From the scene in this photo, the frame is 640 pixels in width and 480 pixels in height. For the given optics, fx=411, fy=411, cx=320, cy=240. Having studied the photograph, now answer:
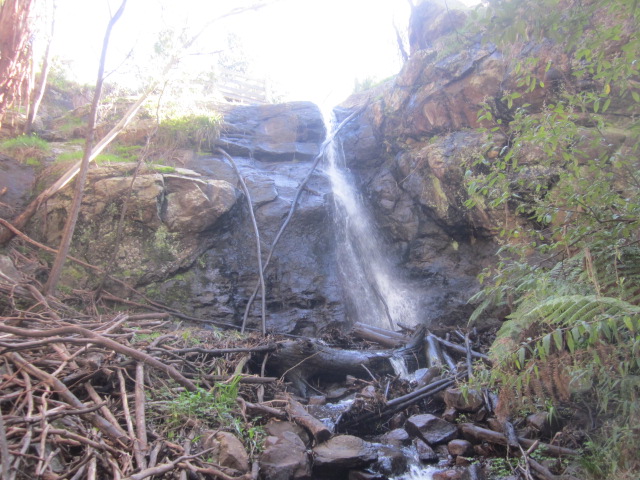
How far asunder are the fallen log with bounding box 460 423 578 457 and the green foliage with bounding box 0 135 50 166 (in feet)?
31.2

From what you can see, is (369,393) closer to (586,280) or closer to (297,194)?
(586,280)

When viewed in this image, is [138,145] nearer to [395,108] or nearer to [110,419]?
[395,108]

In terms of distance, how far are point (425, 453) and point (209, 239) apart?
21.7ft

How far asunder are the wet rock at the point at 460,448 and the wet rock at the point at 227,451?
2.12 metres

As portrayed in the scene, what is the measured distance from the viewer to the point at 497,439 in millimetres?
3975

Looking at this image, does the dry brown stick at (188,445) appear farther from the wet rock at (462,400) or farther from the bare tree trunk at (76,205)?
the bare tree trunk at (76,205)

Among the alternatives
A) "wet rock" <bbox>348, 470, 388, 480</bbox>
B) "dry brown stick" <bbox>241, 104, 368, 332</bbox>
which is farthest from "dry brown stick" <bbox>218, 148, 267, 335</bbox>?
"wet rock" <bbox>348, 470, 388, 480</bbox>

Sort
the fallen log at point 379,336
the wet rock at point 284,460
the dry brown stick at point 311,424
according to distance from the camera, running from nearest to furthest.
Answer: the wet rock at point 284,460, the dry brown stick at point 311,424, the fallen log at point 379,336

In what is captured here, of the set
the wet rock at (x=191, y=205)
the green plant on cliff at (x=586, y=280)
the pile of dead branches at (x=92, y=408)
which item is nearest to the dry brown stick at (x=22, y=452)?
the pile of dead branches at (x=92, y=408)

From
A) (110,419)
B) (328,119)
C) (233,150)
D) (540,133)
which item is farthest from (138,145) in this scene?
(540,133)

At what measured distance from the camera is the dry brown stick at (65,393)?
2.78 m

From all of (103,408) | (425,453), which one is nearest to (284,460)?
(103,408)

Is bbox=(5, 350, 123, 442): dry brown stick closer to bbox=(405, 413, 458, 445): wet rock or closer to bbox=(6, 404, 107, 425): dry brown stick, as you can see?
bbox=(6, 404, 107, 425): dry brown stick

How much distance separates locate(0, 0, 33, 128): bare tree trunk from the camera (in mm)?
6746
